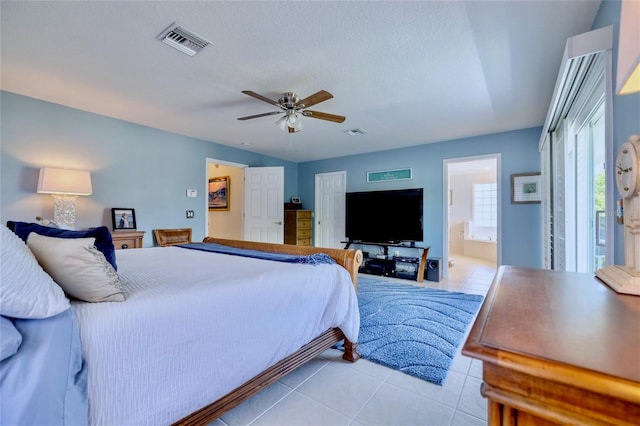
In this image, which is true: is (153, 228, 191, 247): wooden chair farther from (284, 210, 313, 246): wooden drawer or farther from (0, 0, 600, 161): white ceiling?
(284, 210, 313, 246): wooden drawer

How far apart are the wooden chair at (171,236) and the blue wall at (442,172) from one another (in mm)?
2900

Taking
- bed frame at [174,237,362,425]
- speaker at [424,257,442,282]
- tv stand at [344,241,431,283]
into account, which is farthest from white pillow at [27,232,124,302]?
speaker at [424,257,442,282]

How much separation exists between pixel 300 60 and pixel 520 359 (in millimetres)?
2383

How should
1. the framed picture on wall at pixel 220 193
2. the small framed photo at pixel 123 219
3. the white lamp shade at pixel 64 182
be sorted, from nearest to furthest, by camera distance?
the white lamp shade at pixel 64 182 → the small framed photo at pixel 123 219 → the framed picture on wall at pixel 220 193

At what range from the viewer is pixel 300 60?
2.28 m

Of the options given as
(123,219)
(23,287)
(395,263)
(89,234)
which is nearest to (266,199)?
(123,219)

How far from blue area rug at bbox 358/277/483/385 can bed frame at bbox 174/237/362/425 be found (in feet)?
1.01

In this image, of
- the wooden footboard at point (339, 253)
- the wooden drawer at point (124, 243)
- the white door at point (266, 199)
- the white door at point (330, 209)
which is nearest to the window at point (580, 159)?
the wooden footboard at point (339, 253)

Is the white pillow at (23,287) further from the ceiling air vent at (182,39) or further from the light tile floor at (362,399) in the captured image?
the ceiling air vent at (182,39)

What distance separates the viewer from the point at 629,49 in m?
0.69

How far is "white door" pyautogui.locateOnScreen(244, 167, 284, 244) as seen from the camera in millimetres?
5363

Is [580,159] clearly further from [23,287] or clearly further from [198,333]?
[23,287]

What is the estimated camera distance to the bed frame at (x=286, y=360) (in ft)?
4.12

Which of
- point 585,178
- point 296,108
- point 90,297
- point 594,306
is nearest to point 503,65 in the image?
point 585,178
